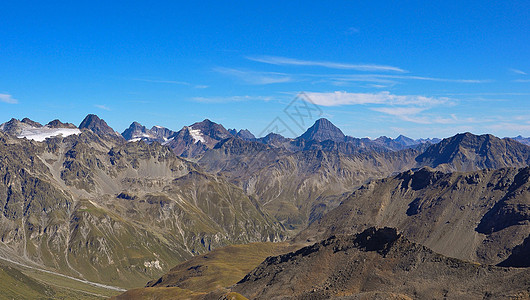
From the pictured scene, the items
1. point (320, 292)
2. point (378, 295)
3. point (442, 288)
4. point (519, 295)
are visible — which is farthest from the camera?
point (320, 292)

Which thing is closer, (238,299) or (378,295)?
(378,295)

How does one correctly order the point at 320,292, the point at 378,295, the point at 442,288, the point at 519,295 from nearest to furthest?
the point at 519,295, the point at 378,295, the point at 442,288, the point at 320,292

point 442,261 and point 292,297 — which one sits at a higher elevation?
point 442,261

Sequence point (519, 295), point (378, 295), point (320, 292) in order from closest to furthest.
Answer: point (519, 295) < point (378, 295) < point (320, 292)

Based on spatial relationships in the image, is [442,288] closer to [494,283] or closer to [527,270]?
[494,283]

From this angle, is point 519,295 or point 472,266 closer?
point 519,295

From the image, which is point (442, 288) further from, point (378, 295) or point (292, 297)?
point (292, 297)

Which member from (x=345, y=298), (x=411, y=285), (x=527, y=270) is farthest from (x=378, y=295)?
(x=527, y=270)

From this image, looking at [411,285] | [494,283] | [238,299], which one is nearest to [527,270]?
[494,283]

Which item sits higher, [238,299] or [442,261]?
[442,261]
